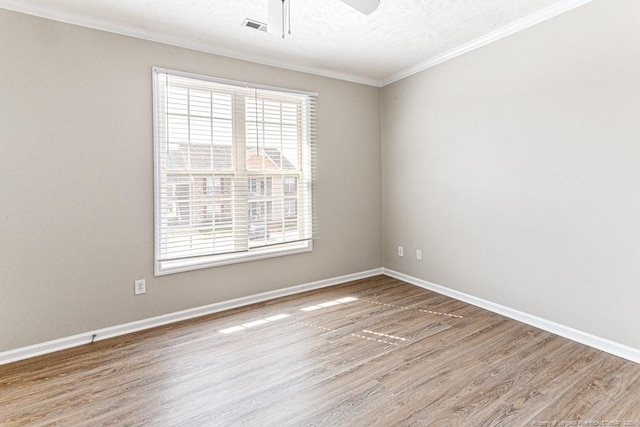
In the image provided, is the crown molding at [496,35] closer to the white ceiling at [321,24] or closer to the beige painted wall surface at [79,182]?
the white ceiling at [321,24]

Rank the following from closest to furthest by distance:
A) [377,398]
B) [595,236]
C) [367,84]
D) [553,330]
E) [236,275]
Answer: [377,398] < [595,236] < [553,330] < [236,275] < [367,84]

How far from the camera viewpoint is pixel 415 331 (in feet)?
9.18

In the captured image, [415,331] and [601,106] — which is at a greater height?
[601,106]

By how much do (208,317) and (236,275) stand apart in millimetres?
483

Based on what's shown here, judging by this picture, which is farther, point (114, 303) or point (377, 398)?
point (114, 303)

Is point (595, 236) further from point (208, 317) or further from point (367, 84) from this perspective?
point (208, 317)

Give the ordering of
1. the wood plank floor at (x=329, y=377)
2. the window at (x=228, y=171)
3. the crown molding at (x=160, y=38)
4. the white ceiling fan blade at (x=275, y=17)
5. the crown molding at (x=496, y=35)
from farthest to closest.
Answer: the window at (x=228, y=171), the crown molding at (x=496, y=35), the crown molding at (x=160, y=38), the white ceiling fan blade at (x=275, y=17), the wood plank floor at (x=329, y=377)

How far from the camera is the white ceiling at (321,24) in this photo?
2.49 meters

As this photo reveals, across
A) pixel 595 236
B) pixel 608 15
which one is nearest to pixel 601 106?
pixel 608 15

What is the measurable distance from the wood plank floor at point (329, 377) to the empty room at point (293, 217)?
2cm

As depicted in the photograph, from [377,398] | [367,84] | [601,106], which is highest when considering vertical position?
[367,84]

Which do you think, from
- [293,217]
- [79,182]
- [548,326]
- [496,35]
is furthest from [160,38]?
[548,326]

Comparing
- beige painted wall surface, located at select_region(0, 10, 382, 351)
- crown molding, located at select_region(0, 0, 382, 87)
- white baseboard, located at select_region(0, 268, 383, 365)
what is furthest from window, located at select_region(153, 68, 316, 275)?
white baseboard, located at select_region(0, 268, 383, 365)

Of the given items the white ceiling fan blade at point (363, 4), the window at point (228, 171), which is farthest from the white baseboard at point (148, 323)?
the white ceiling fan blade at point (363, 4)
